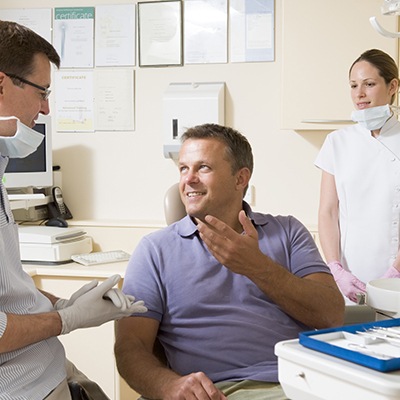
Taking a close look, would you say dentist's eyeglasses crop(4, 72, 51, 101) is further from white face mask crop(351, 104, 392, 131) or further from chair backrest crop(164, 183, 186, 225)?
white face mask crop(351, 104, 392, 131)

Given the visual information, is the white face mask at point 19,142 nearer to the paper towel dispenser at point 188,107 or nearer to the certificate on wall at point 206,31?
the paper towel dispenser at point 188,107

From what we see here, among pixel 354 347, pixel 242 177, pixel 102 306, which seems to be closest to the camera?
pixel 354 347

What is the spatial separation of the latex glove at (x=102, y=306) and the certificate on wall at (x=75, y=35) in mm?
2154

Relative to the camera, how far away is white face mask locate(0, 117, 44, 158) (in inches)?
62.1

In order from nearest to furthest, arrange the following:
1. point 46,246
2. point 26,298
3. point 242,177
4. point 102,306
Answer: point 26,298 → point 102,306 → point 242,177 → point 46,246

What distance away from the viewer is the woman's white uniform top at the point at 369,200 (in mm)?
2441

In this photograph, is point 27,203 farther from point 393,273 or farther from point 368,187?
point 393,273

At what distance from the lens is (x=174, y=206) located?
211 cm

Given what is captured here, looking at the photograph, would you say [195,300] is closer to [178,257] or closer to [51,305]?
[178,257]

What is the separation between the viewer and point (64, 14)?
3617mm

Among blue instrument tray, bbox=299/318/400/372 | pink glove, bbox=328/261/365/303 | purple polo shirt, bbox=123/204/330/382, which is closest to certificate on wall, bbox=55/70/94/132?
pink glove, bbox=328/261/365/303

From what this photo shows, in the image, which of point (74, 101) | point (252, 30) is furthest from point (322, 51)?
point (74, 101)

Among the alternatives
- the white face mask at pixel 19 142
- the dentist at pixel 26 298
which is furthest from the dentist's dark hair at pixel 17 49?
Answer: the white face mask at pixel 19 142

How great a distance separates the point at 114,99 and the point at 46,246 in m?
0.92
